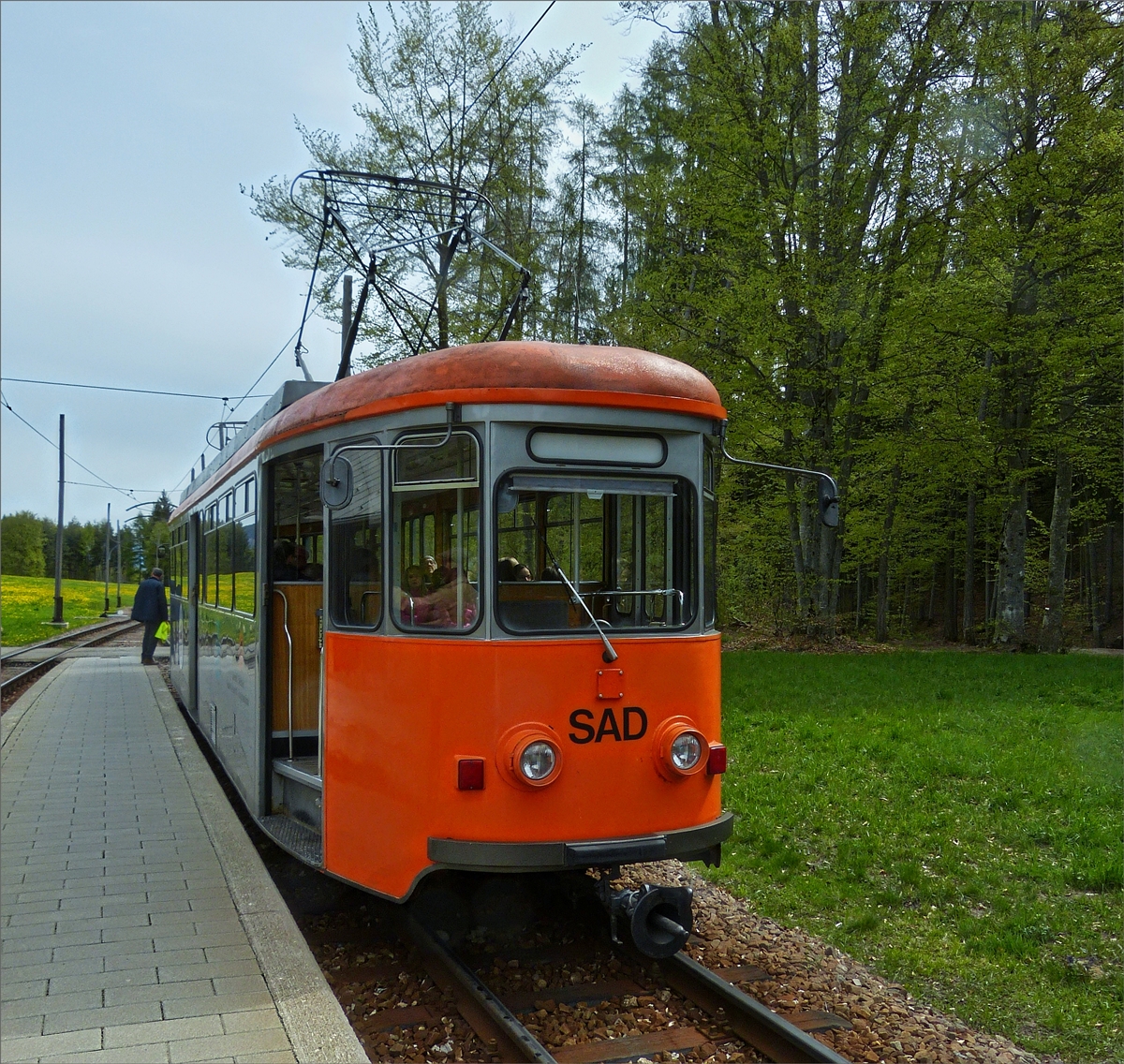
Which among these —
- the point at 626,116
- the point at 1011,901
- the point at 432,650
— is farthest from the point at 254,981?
the point at 626,116

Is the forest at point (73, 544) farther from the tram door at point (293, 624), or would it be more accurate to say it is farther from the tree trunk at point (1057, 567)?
the tram door at point (293, 624)

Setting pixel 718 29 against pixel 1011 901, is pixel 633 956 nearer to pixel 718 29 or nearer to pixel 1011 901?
pixel 1011 901

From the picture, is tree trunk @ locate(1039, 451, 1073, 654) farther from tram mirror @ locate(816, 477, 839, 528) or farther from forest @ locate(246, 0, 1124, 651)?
tram mirror @ locate(816, 477, 839, 528)

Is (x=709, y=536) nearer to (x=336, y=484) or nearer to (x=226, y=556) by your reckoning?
(x=336, y=484)

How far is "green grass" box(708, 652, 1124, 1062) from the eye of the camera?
211 inches

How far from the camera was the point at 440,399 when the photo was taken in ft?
16.9

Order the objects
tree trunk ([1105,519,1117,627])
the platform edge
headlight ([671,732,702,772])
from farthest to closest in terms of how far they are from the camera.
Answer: tree trunk ([1105,519,1117,627])
headlight ([671,732,702,772])
the platform edge

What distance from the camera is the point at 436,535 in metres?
5.23

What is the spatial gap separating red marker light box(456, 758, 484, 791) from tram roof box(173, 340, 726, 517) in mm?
1607

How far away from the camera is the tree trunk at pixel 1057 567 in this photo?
63.9ft

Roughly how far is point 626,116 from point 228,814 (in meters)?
23.8

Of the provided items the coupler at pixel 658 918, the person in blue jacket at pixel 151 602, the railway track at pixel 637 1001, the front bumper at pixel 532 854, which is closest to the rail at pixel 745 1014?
the railway track at pixel 637 1001

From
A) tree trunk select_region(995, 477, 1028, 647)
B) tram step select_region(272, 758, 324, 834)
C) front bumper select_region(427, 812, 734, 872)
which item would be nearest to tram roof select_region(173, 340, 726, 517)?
front bumper select_region(427, 812, 734, 872)

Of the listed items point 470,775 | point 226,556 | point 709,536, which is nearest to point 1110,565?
point 226,556
